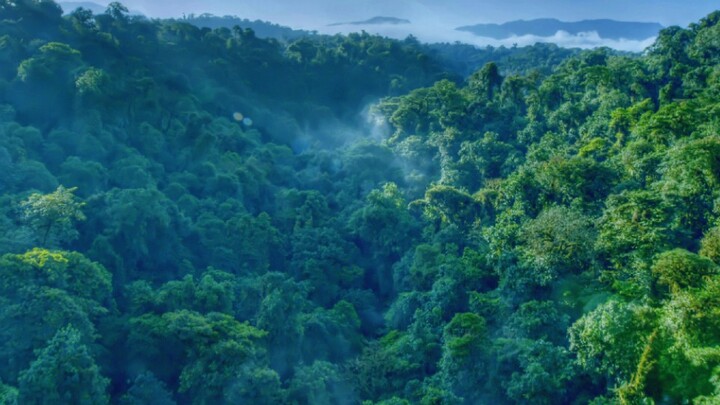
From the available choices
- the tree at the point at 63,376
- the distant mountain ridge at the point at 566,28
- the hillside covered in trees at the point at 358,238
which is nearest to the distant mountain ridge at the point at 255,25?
the hillside covered in trees at the point at 358,238

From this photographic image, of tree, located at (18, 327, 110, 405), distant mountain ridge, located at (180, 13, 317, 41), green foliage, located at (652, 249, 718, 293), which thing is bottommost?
tree, located at (18, 327, 110, 405)

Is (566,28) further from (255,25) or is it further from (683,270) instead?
(683,270)

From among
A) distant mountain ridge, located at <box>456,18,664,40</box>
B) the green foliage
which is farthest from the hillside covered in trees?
distant mountain ridge, located at <box>456,18,664,40</box>

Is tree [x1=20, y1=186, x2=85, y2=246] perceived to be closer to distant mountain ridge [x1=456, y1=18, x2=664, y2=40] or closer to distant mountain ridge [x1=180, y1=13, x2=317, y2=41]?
distant mountain ridge [x1=180, y1=13, x2=317, y2=41]

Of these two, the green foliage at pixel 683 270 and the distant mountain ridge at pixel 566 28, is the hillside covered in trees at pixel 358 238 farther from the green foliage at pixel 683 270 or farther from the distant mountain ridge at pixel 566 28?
the distant mountain ridge at pixel 566 28

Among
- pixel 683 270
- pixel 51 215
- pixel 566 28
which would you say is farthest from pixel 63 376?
pixel 566 28

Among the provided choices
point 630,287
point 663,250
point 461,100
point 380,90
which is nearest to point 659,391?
point 630,287

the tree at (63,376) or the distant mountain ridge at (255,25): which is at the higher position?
the distant mountain ridge at (255,25)

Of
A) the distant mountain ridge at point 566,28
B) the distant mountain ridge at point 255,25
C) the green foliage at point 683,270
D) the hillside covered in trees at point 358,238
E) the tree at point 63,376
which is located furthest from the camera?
the distant mountain ridge at point 566,28
